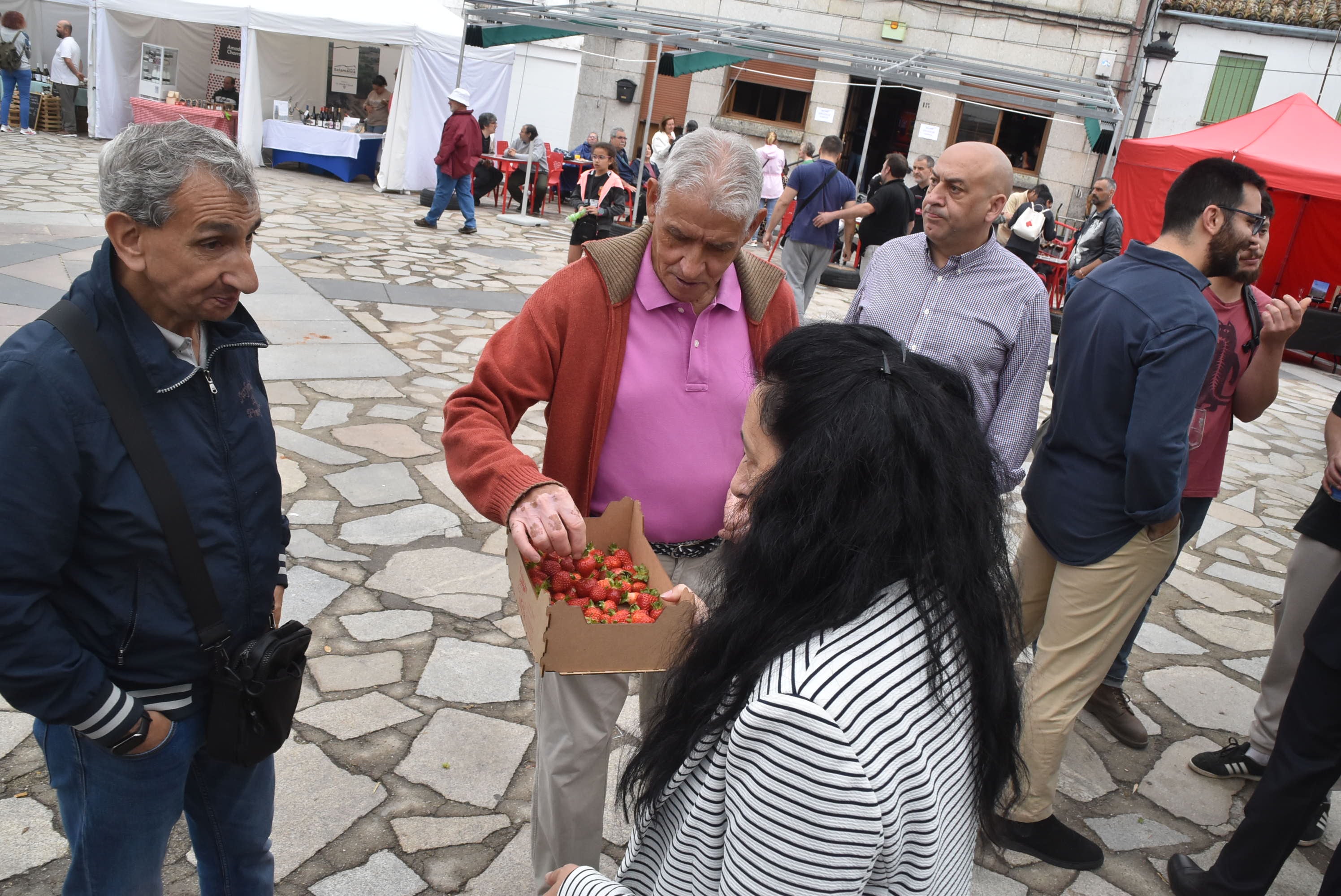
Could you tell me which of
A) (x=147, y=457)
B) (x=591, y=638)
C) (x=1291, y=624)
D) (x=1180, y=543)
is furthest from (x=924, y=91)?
(x=147, y=457)

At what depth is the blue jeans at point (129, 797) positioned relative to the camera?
179 centimetres

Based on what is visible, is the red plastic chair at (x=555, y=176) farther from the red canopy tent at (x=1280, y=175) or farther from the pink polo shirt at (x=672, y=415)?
the pink polo shirt at (x=672, y=415)

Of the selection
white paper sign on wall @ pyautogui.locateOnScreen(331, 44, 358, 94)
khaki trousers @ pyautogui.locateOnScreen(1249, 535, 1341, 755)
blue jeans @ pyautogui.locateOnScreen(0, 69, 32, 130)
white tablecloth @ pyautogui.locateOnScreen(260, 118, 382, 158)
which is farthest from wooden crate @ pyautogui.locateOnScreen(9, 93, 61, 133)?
khaki trousers @ pyautogui.locateOnScreen(1249, 535, 1341, 755)

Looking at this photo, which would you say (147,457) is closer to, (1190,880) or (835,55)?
(1190,880)

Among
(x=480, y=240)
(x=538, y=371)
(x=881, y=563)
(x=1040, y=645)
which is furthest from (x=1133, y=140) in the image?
(x=881, y=563)

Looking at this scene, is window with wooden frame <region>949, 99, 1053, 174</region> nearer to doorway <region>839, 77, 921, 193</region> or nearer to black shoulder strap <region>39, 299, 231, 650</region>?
doorway <region>839, 77, 921, 193</region>

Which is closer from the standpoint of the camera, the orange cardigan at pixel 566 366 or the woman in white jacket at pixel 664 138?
the orange cardigan at pixel 566 366

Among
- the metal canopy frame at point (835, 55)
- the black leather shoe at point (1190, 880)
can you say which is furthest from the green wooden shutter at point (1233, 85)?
the black leather shoe at point (1190, 880)

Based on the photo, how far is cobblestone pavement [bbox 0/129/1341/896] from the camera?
2.85 m

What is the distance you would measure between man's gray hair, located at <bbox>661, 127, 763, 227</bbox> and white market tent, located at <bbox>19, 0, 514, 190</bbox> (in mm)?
14283

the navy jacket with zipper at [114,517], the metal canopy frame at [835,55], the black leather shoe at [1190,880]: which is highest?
the metal canopy frame at [835,55]

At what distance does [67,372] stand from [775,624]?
4.10 ft

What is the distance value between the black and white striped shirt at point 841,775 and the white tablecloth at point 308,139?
696 inches

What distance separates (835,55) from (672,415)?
504 inches
